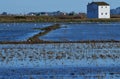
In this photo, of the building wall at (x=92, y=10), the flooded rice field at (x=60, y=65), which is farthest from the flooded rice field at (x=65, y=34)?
the building wall at (x=92, y=10)

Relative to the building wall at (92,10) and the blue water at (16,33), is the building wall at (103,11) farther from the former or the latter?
the blue water at (16,33)

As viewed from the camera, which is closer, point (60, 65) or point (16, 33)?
point (60, 65)

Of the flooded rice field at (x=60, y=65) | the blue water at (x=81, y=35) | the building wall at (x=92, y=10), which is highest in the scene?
the flooded rice field at (x=60, y=65)

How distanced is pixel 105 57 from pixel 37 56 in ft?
11.8

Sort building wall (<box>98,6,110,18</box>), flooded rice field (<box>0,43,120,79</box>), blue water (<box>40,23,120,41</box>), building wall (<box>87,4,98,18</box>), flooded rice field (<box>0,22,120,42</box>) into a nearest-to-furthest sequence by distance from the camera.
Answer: flooded rice field (<box>0,43,120,79</box>) → flooded rice field (<box>0,22,120,42</box>) → blue water (<box>40,23,120,41</box>) → building wall (<box>98,6,110,18</box>) → building wall (<box>87,4,98,18</box>)

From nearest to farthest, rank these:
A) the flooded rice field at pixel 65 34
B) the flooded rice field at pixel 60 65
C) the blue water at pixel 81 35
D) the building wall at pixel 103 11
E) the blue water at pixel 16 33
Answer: the flooded rice field at pixel 60 65, the flooded rice field at pixel 65 34, the blue water at pixel 81 35, the blue water at pixel 16 33, the building wall at pixel 103 11

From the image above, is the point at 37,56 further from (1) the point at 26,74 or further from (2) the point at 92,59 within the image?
(1) the point at 26,74

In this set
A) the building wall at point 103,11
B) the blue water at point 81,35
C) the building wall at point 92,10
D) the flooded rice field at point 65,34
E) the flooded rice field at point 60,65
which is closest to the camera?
the flooded rice field at point 60,65

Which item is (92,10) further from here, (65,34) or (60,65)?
(60,65)

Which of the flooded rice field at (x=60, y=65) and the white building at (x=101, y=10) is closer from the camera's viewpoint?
the flooded rice field at (x=60, y=65)

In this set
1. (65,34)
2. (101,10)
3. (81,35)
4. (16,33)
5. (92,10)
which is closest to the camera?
(81,35)

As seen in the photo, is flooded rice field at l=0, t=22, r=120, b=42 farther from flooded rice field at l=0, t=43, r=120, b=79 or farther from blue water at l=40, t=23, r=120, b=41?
flooded rice field at l=0, t=43, r=120, b=79

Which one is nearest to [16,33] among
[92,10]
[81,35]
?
[81,35]

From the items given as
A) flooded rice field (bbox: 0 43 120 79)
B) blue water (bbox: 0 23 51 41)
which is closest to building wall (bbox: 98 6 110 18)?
blue water (bbox: 0 23 51 41)
